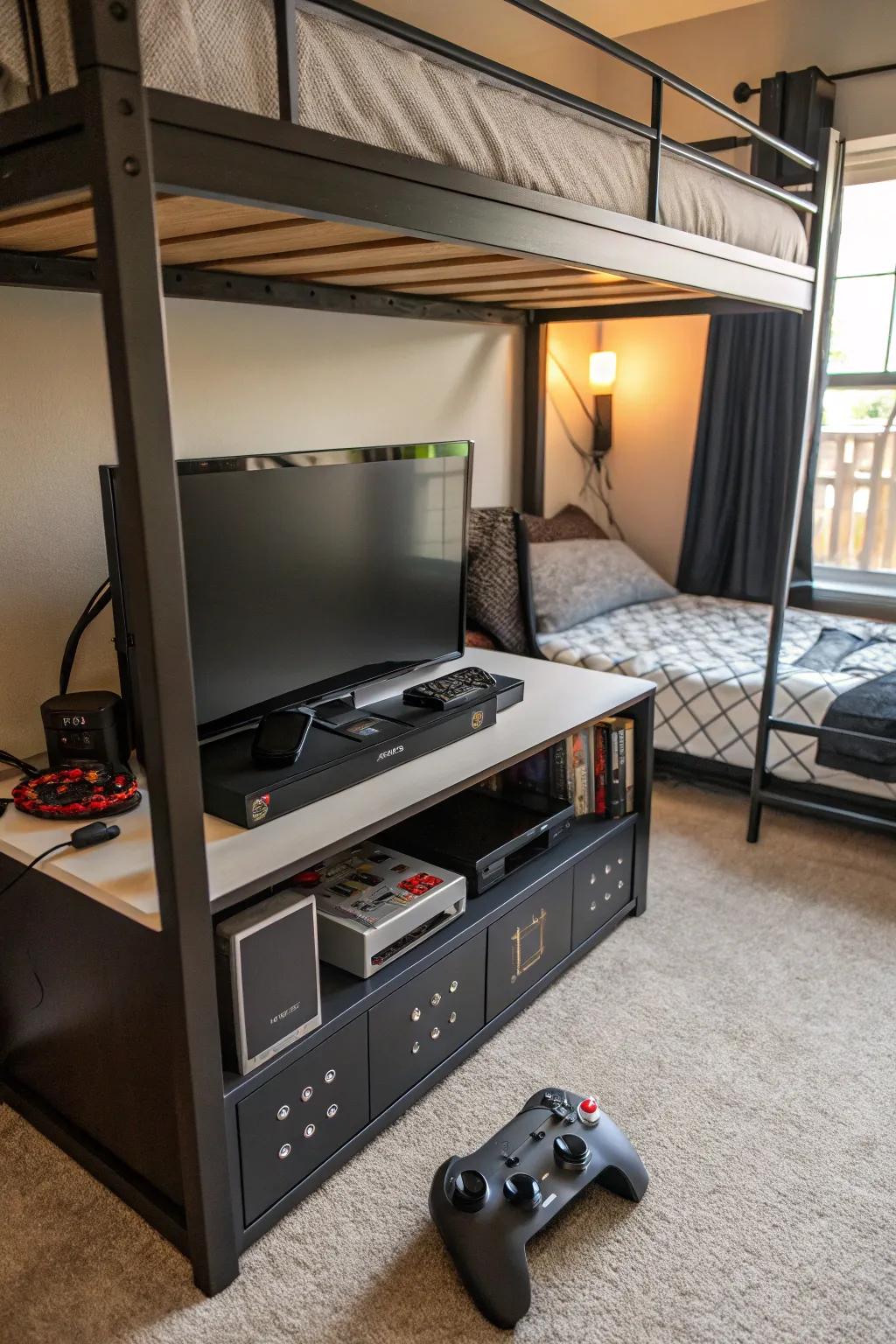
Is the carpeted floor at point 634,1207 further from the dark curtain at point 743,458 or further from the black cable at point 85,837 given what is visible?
the dark curtain at point 743,458

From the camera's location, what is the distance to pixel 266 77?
111cm

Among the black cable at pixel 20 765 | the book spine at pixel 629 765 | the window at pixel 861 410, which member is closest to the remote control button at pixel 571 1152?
the book spine at pixel 629 765

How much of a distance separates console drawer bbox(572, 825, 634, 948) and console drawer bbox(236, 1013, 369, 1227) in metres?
0.71

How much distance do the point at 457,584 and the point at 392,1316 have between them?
4.83 feet

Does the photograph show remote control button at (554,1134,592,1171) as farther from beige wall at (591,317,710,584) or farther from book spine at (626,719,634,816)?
beige wall at (591,317,710,584)

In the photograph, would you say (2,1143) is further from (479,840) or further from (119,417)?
(119,417)

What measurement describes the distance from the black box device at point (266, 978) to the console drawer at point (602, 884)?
2.67 ft

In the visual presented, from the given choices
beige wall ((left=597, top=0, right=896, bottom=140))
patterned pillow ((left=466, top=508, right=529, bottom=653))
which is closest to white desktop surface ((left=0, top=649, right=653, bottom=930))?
patterned pillow ((left=466, top=508, right=529, bottom=653))

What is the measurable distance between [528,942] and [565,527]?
2057mm

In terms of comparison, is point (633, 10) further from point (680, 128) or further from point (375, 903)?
point (375, 903)

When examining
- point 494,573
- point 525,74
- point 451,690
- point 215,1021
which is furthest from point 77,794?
point 494,573

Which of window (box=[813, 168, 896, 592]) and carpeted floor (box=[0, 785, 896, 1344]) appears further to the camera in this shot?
window (box=[813, 168, 896, 592])

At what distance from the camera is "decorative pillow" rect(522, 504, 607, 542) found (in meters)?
3.54

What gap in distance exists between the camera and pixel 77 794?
1.62 m
